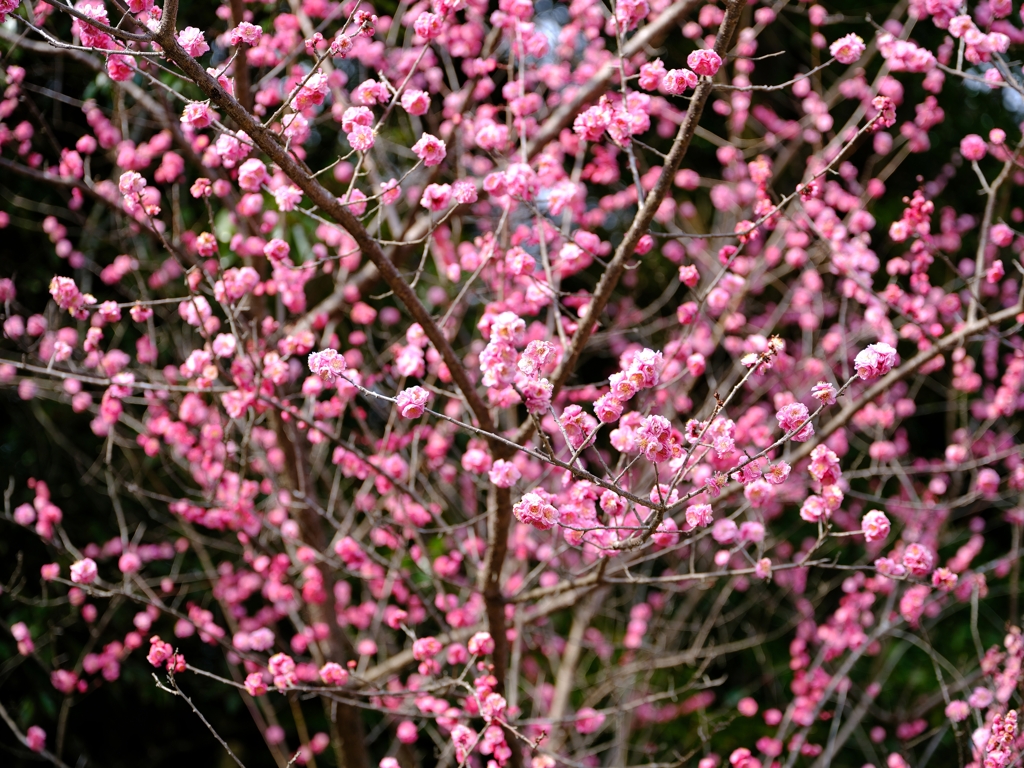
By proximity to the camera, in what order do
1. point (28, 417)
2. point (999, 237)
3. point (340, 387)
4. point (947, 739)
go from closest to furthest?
point (340, 387)
point (999, 237)
point (28, 417)
point (947, 739)

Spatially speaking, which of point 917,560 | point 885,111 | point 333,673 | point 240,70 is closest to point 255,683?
point 333,673

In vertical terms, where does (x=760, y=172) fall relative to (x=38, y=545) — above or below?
above

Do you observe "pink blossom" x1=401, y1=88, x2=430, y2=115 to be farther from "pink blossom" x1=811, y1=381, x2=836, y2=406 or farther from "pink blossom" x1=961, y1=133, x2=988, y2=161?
"pink blossom" x1=961, y1=133, x2=988, y2=161

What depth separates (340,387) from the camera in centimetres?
249

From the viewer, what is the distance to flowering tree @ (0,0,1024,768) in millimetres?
2070

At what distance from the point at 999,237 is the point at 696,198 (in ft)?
9.61

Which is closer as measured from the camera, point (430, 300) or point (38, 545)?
point (38, 545)

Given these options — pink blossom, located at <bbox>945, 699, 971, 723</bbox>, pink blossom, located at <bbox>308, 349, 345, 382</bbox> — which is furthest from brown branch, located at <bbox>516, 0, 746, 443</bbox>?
pink blossom, located at <bbox>945, 699, 971, 723</bbox>

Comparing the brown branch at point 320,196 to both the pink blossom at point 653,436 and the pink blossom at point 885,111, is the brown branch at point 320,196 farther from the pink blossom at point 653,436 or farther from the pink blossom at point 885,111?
the pink blossom at point 885,111

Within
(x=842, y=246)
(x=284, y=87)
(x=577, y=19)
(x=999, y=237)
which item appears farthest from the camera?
(x=577, y=19)

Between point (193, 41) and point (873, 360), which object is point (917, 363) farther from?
point (193, 41)

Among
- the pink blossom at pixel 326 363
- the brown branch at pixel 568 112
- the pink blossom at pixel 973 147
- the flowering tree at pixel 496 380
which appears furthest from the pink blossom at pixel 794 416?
the brown branch at pixel 568 112

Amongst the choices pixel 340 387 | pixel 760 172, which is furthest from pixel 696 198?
pixel 340 387

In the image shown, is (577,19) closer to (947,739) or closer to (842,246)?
(842,246)
